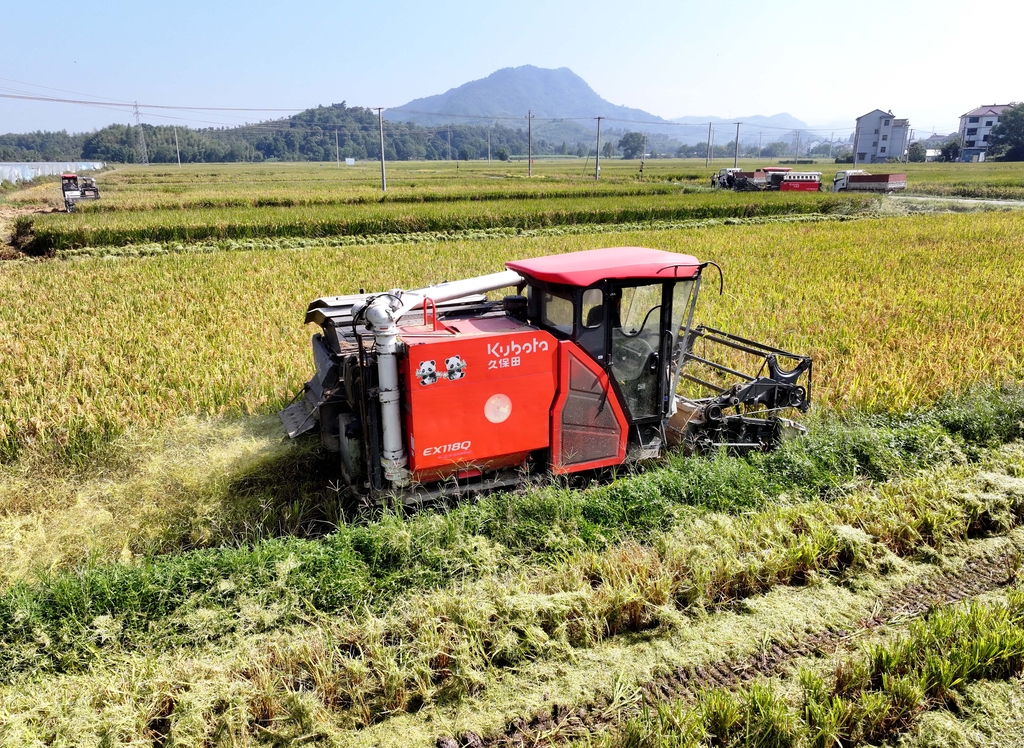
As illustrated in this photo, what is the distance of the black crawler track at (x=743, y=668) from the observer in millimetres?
3571

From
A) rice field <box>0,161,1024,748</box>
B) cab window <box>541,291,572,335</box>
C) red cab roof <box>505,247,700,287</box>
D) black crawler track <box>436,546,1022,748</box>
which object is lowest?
black crawler track <box>436,546,1022,748</box>

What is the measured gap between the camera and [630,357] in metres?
5.86

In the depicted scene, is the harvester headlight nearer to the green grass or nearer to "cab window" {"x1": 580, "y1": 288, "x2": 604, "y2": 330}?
the green grass

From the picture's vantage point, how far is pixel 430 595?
4.60 metres

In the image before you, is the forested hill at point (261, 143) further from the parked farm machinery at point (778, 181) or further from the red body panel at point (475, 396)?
the red body panel at point (475, 396)

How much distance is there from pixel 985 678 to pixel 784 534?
62.3 inches

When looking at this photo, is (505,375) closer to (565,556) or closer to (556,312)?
(556,312)

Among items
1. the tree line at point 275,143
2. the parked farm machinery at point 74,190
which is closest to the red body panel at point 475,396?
the parked farm machinery at point 74,190

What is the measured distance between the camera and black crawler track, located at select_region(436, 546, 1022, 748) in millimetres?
3571

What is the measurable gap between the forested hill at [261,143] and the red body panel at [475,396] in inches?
5082

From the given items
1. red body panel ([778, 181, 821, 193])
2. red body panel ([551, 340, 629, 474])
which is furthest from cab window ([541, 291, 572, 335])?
red body panel ([778, 181, 821, 193])

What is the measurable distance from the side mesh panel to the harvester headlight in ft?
1.81

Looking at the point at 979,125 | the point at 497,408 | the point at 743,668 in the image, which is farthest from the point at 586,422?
the point at 979,125

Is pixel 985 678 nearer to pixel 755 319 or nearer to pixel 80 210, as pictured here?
pixel 755 319
